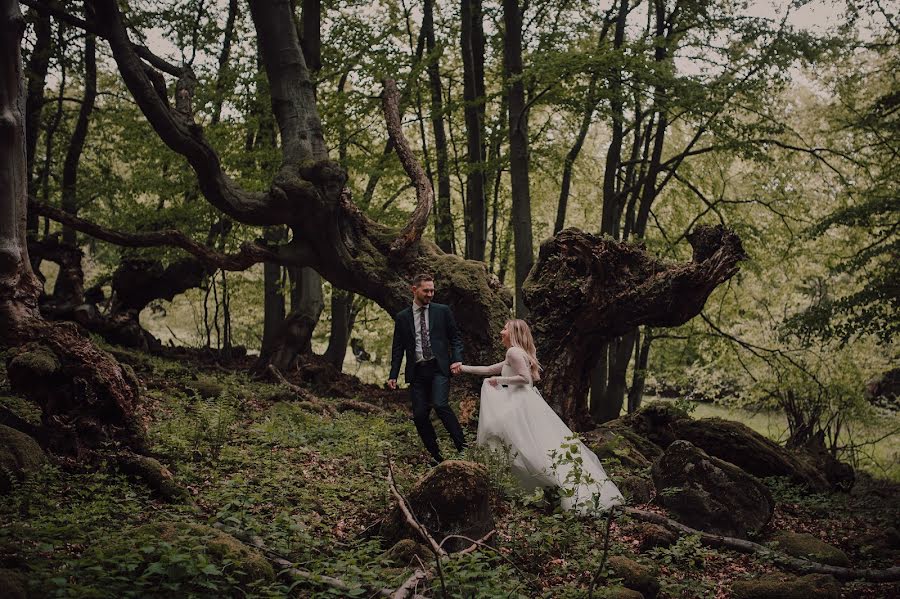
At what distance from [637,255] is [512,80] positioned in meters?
3.65

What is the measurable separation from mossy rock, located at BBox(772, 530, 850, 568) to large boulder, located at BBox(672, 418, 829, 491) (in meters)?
3.38

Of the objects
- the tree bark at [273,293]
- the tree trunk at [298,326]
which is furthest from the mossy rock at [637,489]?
the tree bark at [273,293]

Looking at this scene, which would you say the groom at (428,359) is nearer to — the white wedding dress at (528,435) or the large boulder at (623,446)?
the white wedding dress at (528,435)

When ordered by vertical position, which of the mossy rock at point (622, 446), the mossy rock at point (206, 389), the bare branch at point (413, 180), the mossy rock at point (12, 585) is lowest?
the mossy rock at point (622, 446)

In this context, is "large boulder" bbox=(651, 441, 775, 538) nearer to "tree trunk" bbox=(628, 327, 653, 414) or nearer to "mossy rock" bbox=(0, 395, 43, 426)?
"mossy rock" bbox=(0, 395, 43, 426)

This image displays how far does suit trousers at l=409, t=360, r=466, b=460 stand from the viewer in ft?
27.0

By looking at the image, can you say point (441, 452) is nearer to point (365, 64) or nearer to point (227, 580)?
point (227, 580)

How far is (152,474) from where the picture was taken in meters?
6.39

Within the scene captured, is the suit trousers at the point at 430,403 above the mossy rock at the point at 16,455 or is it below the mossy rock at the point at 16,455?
above

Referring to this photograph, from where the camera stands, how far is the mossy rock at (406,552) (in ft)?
17.5

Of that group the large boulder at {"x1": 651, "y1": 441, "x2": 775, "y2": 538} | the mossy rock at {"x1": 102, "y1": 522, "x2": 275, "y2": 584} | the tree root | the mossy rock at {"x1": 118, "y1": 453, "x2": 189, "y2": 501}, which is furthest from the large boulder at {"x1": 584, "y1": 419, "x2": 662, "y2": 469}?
the mossy rock at {"x1": 102, "y1": 522, "x2": 275, "y2": 584}

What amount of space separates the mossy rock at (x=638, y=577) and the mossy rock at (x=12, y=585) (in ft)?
12.8

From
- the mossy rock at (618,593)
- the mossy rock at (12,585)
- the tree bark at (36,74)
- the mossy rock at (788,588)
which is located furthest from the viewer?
the tree bark at (36,74)

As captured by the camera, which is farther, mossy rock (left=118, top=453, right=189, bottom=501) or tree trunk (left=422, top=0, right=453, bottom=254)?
tree trunk (left=422, top=0, right=453, bottom=254)
